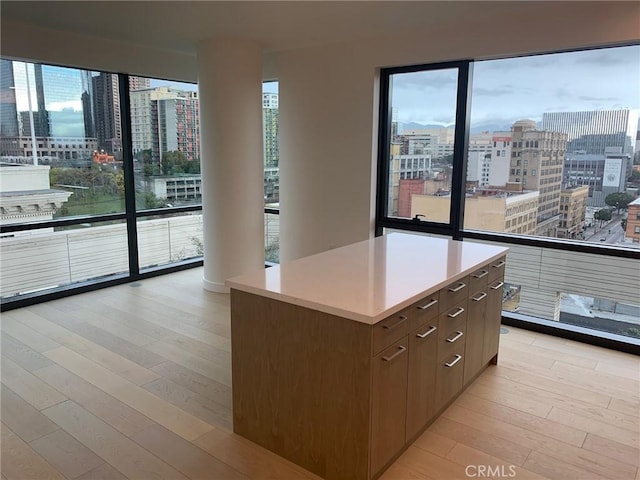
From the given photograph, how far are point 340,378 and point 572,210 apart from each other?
9.34 feet

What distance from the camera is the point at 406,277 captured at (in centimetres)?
246

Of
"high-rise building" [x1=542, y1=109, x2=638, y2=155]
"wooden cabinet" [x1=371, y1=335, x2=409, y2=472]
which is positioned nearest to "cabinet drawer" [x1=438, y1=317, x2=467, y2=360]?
"wooden cabinet" [x1=371, y1=335, x2=409, y2=472]

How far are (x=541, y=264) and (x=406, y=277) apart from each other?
220 centimetres

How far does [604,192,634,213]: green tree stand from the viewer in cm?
360

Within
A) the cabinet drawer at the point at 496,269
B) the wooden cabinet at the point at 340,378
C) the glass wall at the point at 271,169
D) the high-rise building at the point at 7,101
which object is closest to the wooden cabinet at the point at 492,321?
the cabinet drawer at the point at 496,269

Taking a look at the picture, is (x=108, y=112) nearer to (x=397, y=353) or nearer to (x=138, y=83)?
(x=138, y=83)

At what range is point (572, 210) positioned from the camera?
12.7 feet


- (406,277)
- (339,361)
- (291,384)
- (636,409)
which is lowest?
(636,409)

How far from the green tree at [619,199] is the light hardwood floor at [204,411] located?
118 centimetres

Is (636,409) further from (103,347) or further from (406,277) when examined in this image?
(103,347)

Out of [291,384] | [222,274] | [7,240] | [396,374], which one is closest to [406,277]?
[396,374]

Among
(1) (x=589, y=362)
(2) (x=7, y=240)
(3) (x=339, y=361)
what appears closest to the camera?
(3) (x=339, y=361)

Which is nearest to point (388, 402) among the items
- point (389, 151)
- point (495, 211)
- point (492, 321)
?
point (492, 321)

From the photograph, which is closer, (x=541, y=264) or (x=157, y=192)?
(x=541, y=264)
